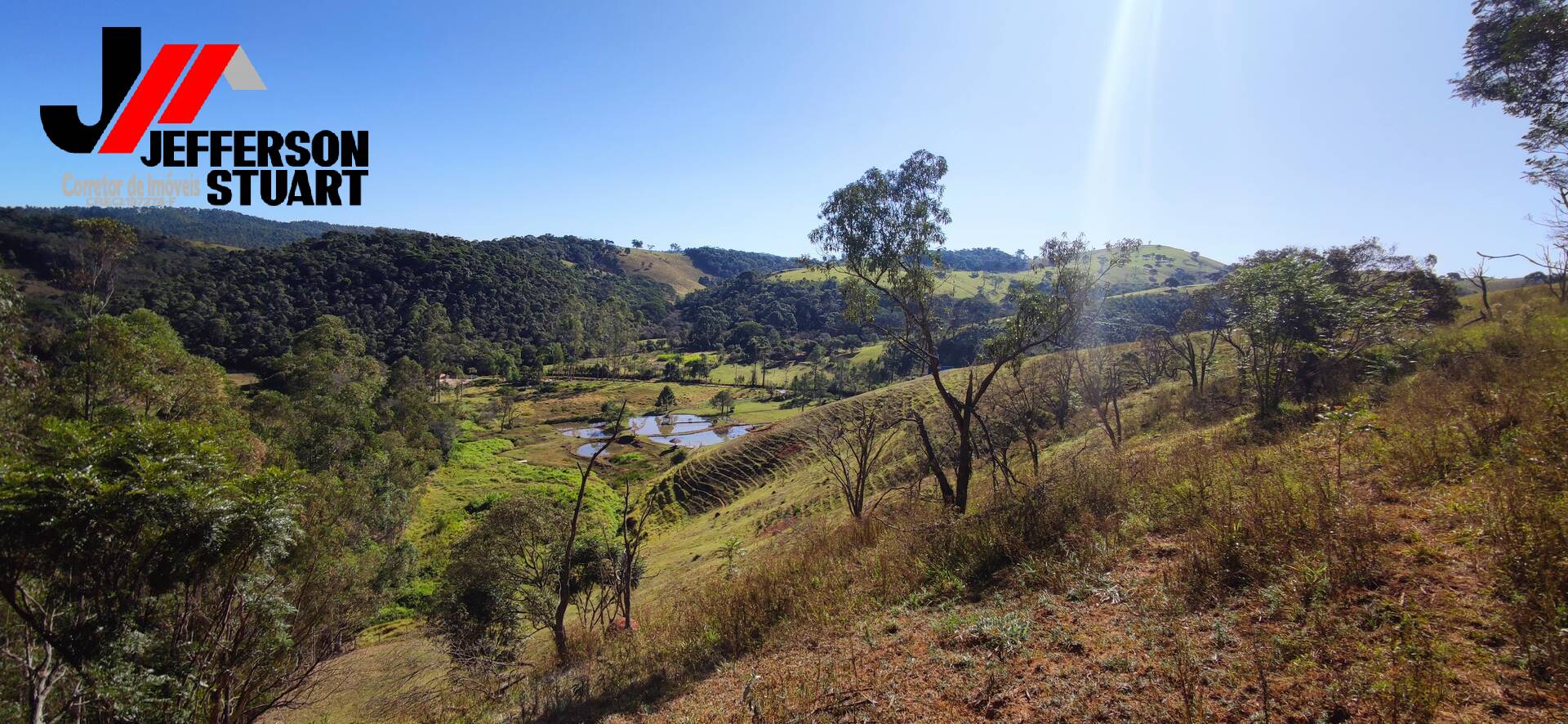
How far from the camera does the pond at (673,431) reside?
233 feet

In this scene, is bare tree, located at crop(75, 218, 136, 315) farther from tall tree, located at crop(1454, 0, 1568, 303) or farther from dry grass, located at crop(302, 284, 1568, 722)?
tall tree, located at crop(1454, 0, 1568, 303)

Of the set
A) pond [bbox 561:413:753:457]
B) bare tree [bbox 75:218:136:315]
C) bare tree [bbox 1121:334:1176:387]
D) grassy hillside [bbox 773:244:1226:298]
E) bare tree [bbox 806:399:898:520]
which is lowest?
pond [bbox 561:413:753:457]

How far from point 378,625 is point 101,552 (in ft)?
A: 81.5

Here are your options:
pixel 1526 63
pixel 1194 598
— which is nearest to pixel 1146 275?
pixel 1526 63

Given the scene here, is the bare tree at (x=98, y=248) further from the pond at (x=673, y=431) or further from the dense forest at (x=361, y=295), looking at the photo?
the dense forest at (x=361, y=295)

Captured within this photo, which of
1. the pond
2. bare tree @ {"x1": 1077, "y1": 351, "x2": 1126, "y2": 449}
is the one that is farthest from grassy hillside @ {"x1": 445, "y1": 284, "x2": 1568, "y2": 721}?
the pond

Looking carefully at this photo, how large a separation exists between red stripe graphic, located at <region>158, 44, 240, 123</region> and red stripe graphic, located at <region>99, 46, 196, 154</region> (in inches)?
17.1

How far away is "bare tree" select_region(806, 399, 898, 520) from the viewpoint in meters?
23.2

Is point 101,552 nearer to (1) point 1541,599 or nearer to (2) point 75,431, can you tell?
(2) point 75,431

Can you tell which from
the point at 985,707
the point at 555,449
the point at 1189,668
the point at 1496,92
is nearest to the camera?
the point at 1189,668

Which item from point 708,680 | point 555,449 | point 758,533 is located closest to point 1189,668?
point 708,680

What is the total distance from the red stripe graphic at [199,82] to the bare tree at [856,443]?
3249 cm

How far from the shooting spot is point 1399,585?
15.3 feet

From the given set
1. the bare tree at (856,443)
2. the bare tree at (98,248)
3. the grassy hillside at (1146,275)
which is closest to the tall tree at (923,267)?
the bare tree at (856,443)
